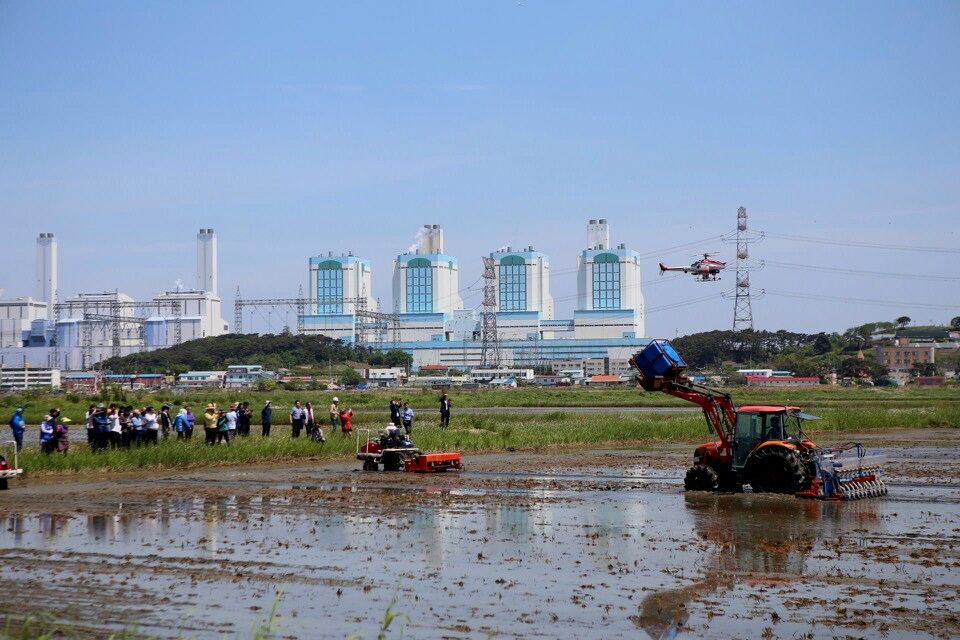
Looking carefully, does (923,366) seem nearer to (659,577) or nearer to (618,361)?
(618,361)

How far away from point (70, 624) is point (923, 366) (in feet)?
472

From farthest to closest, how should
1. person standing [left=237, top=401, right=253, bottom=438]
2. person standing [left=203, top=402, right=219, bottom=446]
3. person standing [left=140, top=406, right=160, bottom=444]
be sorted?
person standing [left=237, top=401, right=253, bottom=438], person standing [left=203, top=402, right=219, bottom=446], person standing [left=140, top=406, right=160, bottom=444]

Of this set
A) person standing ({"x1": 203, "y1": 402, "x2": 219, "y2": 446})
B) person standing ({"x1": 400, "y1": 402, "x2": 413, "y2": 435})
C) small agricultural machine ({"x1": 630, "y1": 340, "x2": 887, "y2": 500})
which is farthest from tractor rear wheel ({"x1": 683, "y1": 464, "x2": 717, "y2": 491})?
person standing ({"x1": 203, "y1": 402, "x2": 219, "y2": 446})

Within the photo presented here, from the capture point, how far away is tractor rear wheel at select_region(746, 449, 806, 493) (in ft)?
63.1

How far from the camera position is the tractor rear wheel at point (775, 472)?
63.1 feet

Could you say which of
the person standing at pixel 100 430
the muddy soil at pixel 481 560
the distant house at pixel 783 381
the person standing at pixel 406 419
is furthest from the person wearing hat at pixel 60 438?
the distant house at pixel 783 381

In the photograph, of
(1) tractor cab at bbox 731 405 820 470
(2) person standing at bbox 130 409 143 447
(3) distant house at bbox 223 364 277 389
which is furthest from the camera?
(3) distant house at bbox 223 364 277 389

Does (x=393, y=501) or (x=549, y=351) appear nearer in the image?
(x=393, y=501)

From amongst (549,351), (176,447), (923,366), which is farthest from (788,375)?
(176,447)

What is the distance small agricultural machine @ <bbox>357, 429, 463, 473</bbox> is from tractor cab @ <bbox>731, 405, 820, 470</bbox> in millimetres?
8081

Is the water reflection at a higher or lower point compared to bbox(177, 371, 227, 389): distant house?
lower

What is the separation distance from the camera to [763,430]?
65.0ft

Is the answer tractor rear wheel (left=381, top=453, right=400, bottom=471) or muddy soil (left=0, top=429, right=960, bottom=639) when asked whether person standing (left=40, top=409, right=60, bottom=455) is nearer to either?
muddy soil (left=0, top=429, right=960, bottom=639)

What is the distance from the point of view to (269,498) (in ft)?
66.5
